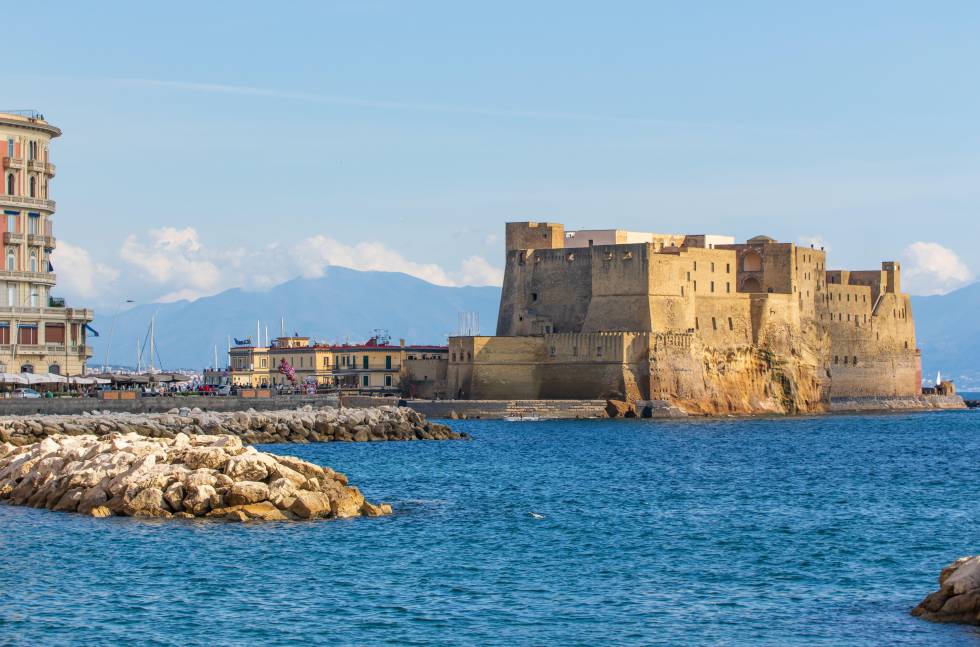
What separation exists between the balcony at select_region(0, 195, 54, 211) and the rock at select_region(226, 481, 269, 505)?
1242 inches

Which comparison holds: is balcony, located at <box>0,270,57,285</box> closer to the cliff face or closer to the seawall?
the seawall

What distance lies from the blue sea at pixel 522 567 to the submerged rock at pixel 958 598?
0.96 feet

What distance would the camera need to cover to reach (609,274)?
71375 millimetres

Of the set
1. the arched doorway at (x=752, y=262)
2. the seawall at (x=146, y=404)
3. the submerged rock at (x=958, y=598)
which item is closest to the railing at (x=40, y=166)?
the seawall at (x=146, y=404)

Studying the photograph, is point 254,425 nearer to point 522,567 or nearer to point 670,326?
point 522,567

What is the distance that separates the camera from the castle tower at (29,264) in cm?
5500

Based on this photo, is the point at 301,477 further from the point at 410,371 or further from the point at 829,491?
the point at 410,371

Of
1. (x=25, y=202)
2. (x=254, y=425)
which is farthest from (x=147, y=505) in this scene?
(x=25, y=202)

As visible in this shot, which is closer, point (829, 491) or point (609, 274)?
point (829, 491)

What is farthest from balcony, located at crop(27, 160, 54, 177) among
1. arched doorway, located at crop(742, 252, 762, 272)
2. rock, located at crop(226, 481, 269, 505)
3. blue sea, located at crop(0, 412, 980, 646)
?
arched doorway, located at crop(742, 252, 762, 272)

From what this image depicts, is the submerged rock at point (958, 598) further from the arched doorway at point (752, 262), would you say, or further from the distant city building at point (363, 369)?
the arched doorway at point (752, 262)

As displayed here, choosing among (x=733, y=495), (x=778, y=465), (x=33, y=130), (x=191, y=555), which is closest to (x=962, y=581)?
(x=191, y=555)

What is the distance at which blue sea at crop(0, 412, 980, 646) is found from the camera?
18.6 m

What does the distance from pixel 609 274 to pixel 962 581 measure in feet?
176
